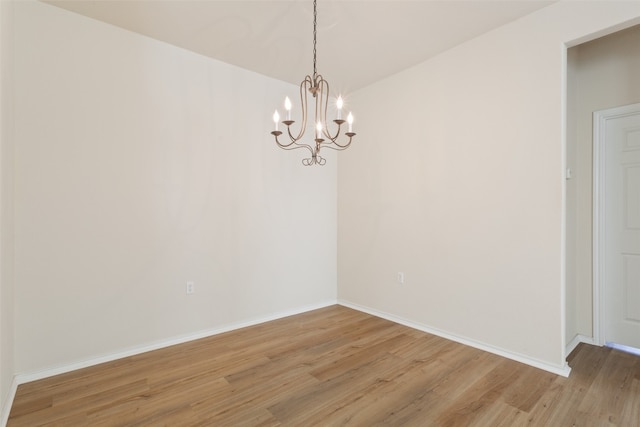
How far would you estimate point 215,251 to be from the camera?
10.4ft

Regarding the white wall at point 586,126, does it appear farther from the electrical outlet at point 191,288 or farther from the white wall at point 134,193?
the electrical outlet at point 191,288

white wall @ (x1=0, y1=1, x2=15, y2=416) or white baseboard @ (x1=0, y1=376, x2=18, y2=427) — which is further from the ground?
white wall @ (x1=0, y1=1, x2=15, y2=416)

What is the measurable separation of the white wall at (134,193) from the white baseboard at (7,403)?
0.57ft

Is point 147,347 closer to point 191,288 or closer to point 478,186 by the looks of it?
point 191,288

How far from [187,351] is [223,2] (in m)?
2.94

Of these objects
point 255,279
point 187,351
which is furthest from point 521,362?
point 187,351

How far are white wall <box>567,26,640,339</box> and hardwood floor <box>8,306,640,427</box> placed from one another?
531 millimetres

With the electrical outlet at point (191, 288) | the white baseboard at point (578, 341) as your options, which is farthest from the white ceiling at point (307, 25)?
the white baseboard at point (578, 341)

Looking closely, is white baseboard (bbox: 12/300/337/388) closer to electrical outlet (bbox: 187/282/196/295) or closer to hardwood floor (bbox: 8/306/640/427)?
hardwood floor (bbox: 8/306/640/427)

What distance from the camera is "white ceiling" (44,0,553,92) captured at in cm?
237

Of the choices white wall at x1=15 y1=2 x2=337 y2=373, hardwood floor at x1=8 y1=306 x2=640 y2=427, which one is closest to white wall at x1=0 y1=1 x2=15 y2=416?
white wall at x1=15 y1=2 x2=337 y2=373

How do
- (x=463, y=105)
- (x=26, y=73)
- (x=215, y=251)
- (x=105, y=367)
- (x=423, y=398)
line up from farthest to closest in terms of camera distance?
(x=215, y=251)
(x=463, y=105)
(x=105, y=367)
(x=26, y=73)
(x=423, y=398)

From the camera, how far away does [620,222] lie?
274 centimetres

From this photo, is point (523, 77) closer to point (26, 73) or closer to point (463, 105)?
point (463, 105)
